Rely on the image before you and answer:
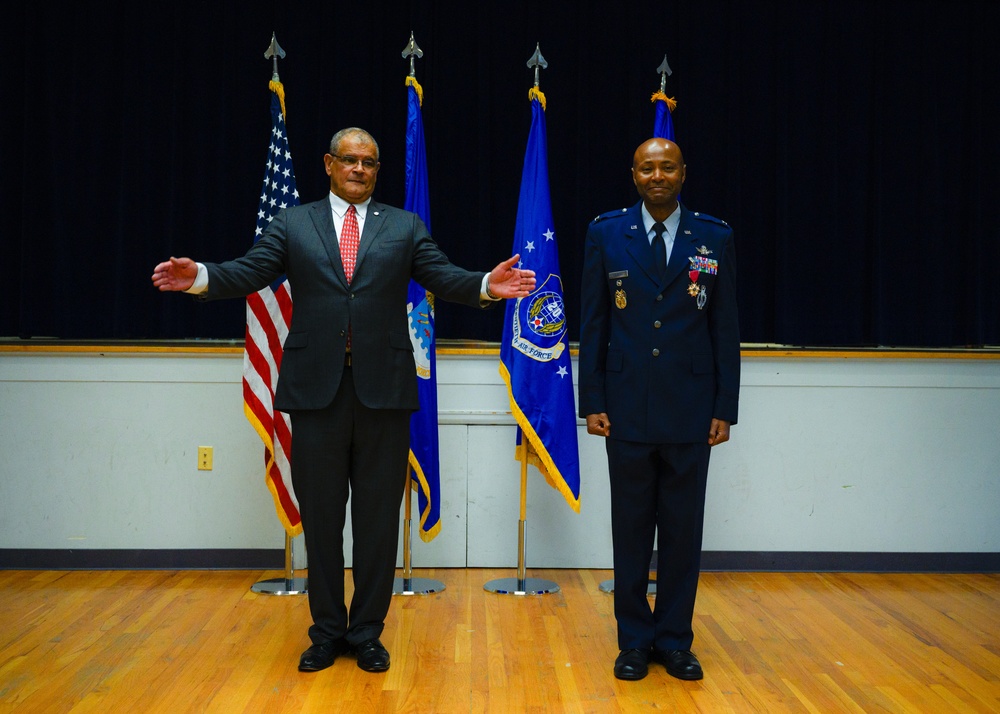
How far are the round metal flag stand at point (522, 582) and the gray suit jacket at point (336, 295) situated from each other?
46.5 inches

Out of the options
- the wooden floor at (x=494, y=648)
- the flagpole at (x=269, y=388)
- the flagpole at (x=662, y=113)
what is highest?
the flagpole at (x=662, y=113)

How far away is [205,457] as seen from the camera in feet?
14.2

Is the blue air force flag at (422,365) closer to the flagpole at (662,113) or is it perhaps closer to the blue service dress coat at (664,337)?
the flagpole at (662,113)

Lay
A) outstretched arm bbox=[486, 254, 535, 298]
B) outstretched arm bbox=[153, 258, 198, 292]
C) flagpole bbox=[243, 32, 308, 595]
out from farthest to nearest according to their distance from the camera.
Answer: flagpole bbox=[243, 32, 308, 595] < outstretched arm bbox=[486, 254, 535, 298] < outstretched arm bbox=[153, 258, 198, 292]

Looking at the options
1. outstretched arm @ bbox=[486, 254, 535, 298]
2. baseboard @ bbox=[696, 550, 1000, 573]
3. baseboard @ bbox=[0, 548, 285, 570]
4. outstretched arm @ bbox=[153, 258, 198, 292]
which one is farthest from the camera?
baseboard @ bbox=[696, 550, 1000, 573]

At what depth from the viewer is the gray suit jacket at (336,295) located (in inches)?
114

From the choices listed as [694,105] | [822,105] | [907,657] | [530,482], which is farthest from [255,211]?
[907,657]

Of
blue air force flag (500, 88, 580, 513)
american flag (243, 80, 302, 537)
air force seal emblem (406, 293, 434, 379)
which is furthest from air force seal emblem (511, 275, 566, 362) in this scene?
american flag (243, 80, 302, 537)

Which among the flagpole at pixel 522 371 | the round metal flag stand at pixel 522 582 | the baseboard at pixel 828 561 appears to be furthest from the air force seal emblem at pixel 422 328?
the baseboard at pixel 828 561

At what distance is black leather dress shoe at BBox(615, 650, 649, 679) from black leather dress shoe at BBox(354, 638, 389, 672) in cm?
74

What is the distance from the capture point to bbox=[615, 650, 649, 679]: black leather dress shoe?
288 centimetres

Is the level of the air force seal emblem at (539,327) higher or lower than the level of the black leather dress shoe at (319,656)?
higher

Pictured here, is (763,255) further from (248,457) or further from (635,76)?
(248,457)

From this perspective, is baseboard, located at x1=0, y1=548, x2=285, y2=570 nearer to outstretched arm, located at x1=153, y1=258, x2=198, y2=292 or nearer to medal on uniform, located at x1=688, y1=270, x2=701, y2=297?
outstretched arm, located at x1=153, y1=258, x2=198, y2=292
